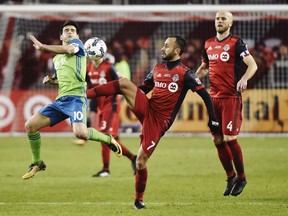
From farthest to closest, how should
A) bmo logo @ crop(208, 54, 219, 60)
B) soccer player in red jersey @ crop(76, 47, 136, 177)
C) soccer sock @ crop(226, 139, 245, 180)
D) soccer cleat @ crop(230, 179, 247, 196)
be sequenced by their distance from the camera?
soccer player in red jersey @ crop(76, 47, 136, 177)
bmo logo @ crop(208, 54, 219, 60)
soccer sock @ crop(226, 139, 245, 180)
soccer cleat @ crop(230, 179, 247, 196)

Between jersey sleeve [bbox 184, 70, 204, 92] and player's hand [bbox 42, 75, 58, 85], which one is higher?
jersey sleeve [bbox 184, 70, 204, 92]

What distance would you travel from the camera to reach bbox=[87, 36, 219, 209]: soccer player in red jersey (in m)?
10.1

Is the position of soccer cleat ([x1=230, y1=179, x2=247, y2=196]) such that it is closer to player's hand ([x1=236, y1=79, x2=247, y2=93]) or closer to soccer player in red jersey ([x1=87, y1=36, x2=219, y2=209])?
player's hand ([x1=236, y1=79, x2=247, y2=93])

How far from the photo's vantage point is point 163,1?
2609cm

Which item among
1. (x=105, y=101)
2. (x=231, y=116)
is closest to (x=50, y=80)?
(x=231, y=116)

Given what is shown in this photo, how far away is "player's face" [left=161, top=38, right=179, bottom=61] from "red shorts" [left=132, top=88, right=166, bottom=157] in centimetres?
57

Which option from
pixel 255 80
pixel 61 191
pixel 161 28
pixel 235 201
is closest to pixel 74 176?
pixel 61 191

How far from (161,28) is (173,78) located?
14599 millimetres

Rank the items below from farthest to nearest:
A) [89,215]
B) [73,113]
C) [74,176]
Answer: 1. [74,176]
2. [73,113]
3. [89,215]

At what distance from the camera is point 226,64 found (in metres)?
11.4

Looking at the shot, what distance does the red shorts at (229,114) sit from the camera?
11289mm

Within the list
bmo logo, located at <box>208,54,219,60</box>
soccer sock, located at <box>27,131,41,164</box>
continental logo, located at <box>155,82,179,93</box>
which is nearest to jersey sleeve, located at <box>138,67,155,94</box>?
continental logo, located at <box>155,82,179,93</box>

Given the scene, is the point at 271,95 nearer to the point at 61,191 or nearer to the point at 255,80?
the point at 255,80

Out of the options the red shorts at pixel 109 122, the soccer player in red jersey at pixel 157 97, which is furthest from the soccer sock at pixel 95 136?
the red shorts at pixel 109 122
